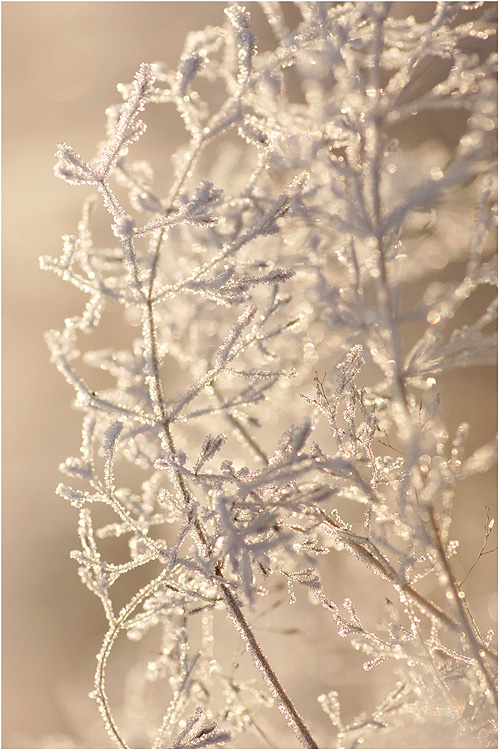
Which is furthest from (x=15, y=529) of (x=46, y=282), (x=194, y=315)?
(x=194, y=315)

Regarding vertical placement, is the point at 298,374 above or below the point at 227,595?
above

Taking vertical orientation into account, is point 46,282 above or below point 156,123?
below

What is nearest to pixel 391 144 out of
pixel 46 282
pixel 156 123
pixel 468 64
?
pixel 468 64

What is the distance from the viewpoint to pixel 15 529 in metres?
1.43

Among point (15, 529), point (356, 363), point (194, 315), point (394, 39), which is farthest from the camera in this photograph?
point (15, 529)

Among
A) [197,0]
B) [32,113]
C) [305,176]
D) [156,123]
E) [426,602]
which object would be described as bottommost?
[426,602]

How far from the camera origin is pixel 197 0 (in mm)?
1532

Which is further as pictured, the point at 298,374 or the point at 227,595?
the point at 298,374

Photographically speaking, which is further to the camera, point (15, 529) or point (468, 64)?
point (15, 529)

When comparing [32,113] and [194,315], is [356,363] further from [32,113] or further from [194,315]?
[32,113]

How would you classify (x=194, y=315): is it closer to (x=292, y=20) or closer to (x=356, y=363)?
(x=356, y=363)

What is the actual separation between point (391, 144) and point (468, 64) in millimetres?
98

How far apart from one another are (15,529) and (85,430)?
110cm

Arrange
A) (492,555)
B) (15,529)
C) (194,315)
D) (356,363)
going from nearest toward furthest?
(356,363)
(194,315)
(492,555)
(15,529)
